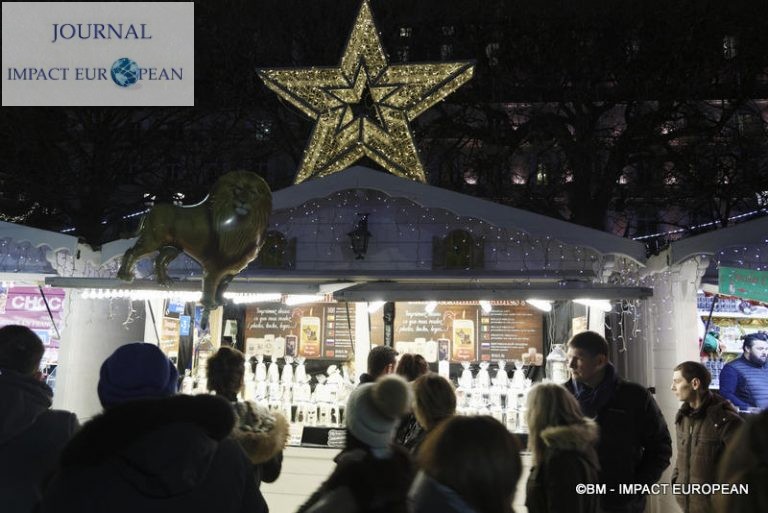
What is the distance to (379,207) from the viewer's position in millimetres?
6387

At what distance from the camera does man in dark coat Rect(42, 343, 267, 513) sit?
167cm

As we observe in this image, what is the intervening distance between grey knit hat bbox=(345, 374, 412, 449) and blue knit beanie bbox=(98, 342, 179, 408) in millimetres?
909

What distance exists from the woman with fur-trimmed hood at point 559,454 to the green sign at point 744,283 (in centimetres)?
314

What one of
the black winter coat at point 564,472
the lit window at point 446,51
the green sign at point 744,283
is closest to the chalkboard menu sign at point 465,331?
the green sign at point 744,283

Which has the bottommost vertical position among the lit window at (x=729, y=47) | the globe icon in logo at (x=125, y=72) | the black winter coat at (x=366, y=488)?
the black winter coat at (x=366, y=488)

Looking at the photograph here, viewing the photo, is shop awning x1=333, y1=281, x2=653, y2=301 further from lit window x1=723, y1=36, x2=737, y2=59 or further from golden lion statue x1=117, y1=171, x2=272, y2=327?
lit window x1=723, y1=36, x2=737, y2=59

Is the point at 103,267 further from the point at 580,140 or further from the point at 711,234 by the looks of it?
the point at 580,140

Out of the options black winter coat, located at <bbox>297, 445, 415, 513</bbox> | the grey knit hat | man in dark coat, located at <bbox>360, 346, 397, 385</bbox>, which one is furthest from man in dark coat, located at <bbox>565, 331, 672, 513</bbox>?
black winter coat, located at <bbox>297, 445, 415, 513</bbox>

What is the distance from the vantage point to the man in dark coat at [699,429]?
4520 mm

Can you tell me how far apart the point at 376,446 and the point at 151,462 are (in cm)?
112

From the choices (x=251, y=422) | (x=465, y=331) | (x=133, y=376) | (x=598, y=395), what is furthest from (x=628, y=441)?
(x=465, y=331)

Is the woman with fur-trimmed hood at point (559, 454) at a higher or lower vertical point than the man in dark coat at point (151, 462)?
lower

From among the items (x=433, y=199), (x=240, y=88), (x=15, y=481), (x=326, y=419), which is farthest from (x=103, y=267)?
(x=240, y=88)

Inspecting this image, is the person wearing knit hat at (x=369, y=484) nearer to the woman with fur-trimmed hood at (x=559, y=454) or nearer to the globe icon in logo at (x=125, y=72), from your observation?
the woman with fur-trimmed hood at (x=559, y=454)
